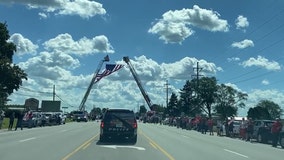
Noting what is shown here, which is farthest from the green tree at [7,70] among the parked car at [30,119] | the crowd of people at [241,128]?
the crowd of people at [241,128]

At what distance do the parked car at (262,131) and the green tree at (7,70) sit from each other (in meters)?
29.8

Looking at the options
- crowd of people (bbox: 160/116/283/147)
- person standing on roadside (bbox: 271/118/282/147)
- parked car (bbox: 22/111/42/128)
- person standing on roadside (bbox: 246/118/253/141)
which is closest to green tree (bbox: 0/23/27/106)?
parked car (bbox: 22/111/42/128)

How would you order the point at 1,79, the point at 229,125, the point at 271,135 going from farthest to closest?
the point at 1,79 < the point at 229,125 < the point at 271,135

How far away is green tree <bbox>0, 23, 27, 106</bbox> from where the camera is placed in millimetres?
53250

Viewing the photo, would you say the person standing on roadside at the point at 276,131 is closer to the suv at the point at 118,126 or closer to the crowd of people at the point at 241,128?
the crowd of people at the point at 241,128

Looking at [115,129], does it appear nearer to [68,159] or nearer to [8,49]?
[68,159]

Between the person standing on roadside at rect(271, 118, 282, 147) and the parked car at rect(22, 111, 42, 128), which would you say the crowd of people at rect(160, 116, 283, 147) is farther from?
the parked car at rect(22, 111, 42, 128)

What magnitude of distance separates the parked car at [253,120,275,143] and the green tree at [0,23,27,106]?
29.8 m

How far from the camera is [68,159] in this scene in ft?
53.5

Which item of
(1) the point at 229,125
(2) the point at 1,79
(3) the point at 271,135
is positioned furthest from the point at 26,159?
(2) the point at 1,79

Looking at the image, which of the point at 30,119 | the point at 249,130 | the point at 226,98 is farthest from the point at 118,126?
the point at 226,98

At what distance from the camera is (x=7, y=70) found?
53.1m

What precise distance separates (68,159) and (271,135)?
19.8 meters

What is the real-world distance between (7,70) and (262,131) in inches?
1221
